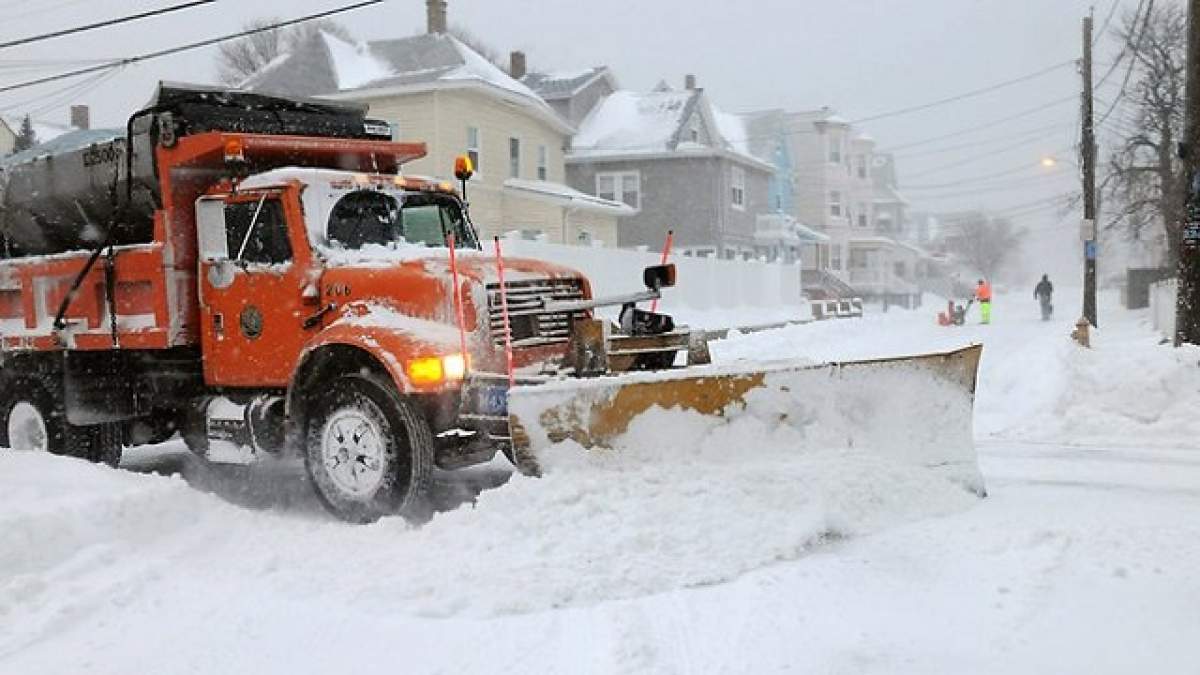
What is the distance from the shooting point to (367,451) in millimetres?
7148

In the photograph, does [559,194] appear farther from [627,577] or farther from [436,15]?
[627,577]

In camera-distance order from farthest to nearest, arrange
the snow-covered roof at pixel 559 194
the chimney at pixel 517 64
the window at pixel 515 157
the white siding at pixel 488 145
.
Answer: the chimney at pixel 517 64
the window at pixel 515 157
the snow-covered roof at pixel 559 194
the white siding at pixel 488 145

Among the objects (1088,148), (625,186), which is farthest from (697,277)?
(625,186)

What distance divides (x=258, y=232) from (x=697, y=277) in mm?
24399

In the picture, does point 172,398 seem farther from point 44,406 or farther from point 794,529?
point 794,529

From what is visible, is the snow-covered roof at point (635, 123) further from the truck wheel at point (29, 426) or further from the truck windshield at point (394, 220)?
the truck windshield at point (394, 220)

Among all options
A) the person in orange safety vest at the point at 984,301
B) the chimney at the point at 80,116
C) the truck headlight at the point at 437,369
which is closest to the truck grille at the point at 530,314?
the truck headlight at the point at 437,369

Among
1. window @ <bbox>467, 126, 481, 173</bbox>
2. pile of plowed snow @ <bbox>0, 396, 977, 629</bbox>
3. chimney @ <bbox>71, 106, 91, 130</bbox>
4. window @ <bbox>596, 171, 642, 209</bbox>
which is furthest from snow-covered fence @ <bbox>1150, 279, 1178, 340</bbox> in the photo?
chimney @ <bbox>71, 106, 91, 130</bbox>

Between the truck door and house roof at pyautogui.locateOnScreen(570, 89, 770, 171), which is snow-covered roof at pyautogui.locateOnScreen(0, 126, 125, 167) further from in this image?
house roof at pyautogui.locateOnScreen(570, 89, 770, 171)

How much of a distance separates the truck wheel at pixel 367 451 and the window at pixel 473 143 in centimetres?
2376

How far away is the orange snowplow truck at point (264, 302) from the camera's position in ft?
23.1

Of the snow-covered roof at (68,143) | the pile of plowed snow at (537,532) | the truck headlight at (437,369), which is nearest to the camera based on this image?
the pile of plowed snow at (537,532)

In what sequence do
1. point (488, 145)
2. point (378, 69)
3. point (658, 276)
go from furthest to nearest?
1. point (378, 69)
2. point (488, 145)
3. point (658, 276)

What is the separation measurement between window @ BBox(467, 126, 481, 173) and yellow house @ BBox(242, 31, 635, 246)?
0.10 feet
